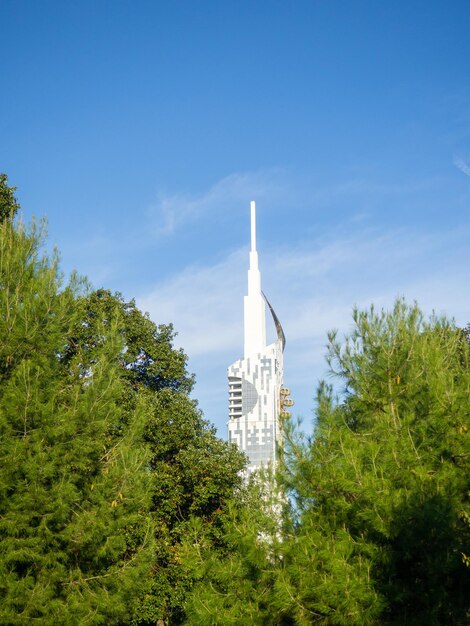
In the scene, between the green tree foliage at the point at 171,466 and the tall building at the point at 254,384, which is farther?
the tall building at the point at 254,384

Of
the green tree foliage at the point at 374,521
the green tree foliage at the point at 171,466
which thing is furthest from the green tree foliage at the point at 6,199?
the green tree foliage at the point at 374,521

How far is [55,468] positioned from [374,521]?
4318 mm

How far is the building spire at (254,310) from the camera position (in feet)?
144

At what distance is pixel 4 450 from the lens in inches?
396

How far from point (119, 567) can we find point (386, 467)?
15.6 feet

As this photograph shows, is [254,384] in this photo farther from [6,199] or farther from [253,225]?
[6,199]

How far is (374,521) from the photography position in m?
9.11

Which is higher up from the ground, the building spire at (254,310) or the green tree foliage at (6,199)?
the building spire at (254,310)

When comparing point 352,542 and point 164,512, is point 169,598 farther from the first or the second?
point 352,542

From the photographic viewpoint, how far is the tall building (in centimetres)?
4378

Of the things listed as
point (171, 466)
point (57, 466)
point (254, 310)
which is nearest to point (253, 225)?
point (254, 310)

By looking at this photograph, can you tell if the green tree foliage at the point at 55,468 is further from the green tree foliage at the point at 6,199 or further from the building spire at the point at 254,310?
the building spire at the point at 254,310

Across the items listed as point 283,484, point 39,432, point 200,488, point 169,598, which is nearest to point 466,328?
point 200,488

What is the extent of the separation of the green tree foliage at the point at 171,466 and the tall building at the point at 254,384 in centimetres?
2367
